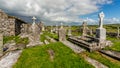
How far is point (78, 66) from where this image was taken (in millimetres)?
10328

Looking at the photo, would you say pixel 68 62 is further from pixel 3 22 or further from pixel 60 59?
pixel 3 22

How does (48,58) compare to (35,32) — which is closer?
(48,58)

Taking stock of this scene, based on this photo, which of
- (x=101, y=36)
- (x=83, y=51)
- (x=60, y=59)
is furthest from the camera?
(x=101, y=36)

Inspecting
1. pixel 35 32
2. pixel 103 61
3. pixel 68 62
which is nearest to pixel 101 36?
pixel 103 61

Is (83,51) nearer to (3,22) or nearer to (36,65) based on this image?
(36,65)

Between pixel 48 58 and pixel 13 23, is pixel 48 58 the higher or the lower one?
the lower one

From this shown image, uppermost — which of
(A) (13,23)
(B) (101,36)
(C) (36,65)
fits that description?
(A) (13,23)

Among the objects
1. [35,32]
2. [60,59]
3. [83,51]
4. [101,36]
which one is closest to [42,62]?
[60,59]

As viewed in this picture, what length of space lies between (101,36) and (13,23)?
74.6ft

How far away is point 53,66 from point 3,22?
24.8 m

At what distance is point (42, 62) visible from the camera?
11797 millimetres

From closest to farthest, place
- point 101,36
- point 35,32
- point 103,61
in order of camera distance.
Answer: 1. point 103,61
2. point 101,36
3. point 35,32

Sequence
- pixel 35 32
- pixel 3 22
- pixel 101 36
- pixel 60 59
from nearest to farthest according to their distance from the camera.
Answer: pixel 60 59
pixel 101 36
pixel 35 32
pixel 3 22

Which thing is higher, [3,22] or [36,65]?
[3,22]
